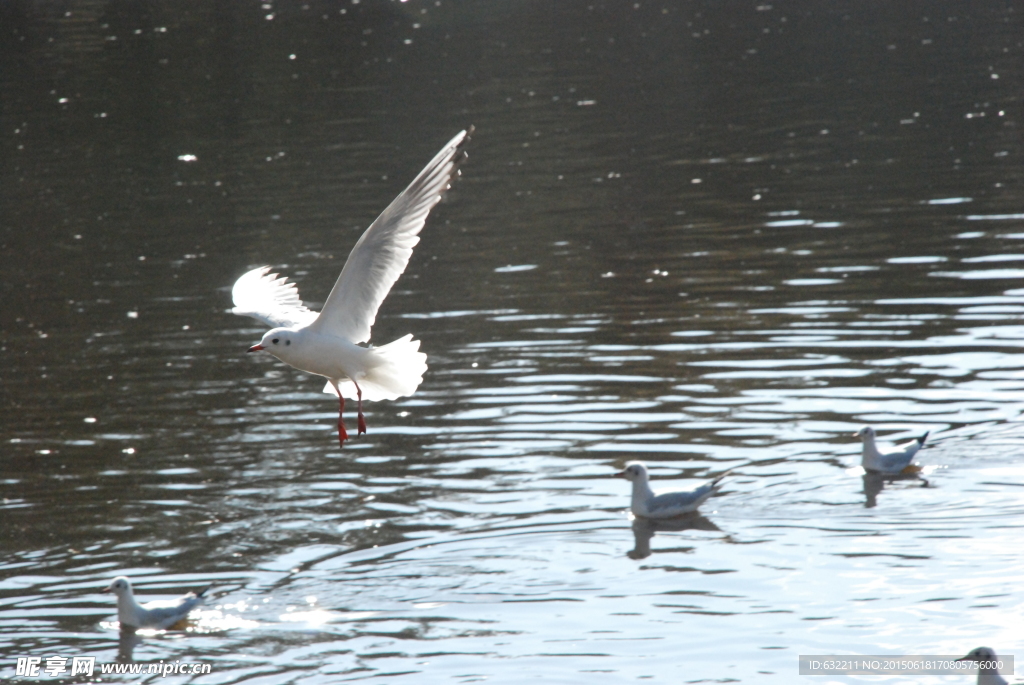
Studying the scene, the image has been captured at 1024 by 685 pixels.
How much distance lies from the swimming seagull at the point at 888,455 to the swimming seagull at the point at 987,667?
11.8 ft

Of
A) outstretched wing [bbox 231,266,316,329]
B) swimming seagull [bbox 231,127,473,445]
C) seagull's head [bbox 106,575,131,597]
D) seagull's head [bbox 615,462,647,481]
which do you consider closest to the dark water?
seagull's head [bbox 106,575,131,597]

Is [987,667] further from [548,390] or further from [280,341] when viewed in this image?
[548,390]

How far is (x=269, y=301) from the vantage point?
1142cm

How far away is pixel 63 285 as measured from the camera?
65.0 ft

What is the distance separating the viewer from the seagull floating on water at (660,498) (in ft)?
36.0

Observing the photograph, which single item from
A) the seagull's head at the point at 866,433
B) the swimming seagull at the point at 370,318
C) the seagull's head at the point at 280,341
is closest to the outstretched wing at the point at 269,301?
the swimming seagull at the point at 370,318

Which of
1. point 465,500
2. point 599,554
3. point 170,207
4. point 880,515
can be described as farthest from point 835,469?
point 170,207

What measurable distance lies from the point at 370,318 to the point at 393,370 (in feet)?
1.45

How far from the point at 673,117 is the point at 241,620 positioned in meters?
21.6

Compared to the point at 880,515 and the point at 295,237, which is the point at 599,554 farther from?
the point at 295,237

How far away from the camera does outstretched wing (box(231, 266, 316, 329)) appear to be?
1091 centimetres

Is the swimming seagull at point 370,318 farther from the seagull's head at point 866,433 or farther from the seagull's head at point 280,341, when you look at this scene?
the seagull's head at point 866,433

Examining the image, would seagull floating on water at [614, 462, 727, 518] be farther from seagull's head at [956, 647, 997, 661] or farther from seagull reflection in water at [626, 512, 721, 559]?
seagull's head at [956, 647, 997, 661]

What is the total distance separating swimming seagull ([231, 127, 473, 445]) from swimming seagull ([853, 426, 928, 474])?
12.9 feet
